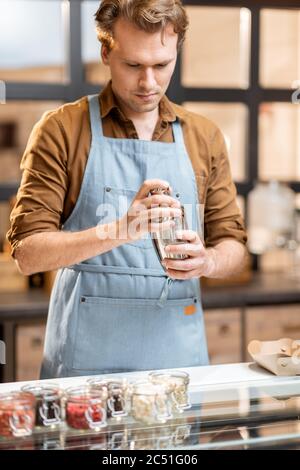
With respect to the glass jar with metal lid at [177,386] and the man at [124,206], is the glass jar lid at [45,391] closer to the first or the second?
the glass jar with metal lid at [177,386]

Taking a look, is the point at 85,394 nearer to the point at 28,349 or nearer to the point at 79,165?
the point at 79,165

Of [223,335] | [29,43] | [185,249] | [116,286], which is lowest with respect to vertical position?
[223,335]

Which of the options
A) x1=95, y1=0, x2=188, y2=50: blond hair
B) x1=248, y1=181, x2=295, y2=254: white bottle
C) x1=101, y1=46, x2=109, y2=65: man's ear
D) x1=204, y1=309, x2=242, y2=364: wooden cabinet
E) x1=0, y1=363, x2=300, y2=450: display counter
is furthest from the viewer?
x1=248, y1=181, x2=295, y2=254: white bottle

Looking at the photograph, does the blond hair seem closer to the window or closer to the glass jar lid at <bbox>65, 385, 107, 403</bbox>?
the glass jar lid at <bbox>65, 385, 107, 403</bbox>

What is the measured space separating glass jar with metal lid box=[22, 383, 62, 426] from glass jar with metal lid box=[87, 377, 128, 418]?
0.08m

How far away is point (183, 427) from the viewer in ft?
4.46

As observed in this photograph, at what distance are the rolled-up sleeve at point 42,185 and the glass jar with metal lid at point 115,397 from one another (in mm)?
462

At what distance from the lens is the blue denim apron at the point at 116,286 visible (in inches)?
71.6

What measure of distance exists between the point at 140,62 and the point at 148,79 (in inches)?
1.7

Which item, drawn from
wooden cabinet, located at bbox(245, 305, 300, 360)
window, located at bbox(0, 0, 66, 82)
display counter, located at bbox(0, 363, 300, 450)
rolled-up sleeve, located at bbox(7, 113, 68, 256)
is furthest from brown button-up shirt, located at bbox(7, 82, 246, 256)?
window, located at bbox(0, 0, 66, 82)

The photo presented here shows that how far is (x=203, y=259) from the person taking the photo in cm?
169

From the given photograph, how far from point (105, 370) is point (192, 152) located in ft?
1.98

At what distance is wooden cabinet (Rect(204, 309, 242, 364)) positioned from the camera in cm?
324

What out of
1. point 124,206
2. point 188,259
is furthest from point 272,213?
point 188,259
